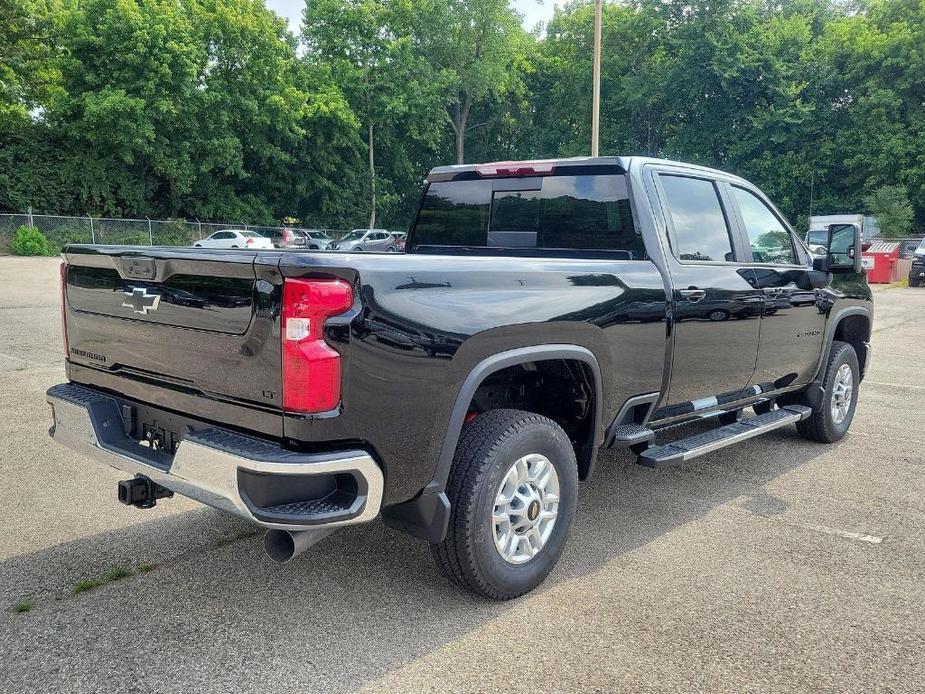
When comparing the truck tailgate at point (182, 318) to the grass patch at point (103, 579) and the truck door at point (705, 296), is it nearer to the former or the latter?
the grass patch at point (103, 579)

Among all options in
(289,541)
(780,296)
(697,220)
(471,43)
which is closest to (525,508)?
(289,541)

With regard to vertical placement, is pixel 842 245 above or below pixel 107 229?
above

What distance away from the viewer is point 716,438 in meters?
4.52

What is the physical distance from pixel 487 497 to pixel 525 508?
28 centimetres

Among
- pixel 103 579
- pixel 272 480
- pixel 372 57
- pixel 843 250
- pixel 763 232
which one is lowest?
pixel 103 579

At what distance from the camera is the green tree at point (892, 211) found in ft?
116

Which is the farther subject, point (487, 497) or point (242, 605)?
point (242, 605)

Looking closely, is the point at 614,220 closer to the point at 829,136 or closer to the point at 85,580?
the point at 85,580

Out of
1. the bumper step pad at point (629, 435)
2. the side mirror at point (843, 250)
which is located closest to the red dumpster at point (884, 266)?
the side mirror at point (843, 250)

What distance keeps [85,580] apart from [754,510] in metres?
3.53

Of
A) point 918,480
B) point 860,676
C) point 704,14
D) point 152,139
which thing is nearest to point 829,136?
point 704,14

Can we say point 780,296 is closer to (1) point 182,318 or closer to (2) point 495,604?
(2) point 495,604

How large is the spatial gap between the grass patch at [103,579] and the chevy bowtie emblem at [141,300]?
4.06 ft

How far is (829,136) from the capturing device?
4150 centimetres
